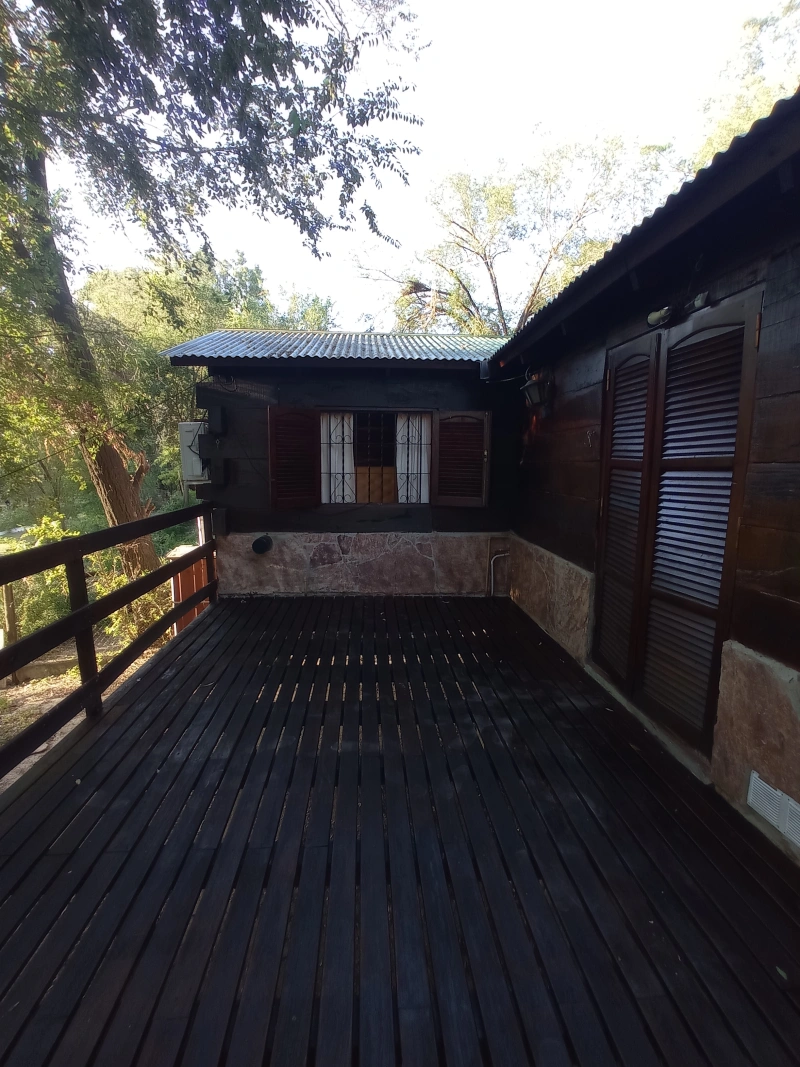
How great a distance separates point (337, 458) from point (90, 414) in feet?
16.2

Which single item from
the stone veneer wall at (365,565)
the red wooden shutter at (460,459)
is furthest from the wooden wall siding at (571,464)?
the stone veneer wall at (365,565)

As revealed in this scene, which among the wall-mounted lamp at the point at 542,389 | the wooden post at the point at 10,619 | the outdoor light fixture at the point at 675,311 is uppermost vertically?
the outdoor light fixture at the point at 675,311

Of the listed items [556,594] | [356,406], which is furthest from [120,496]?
[556,594]

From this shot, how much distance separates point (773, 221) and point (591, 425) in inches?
58.0

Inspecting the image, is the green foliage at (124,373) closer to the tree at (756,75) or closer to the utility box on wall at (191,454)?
the utility box on wall at (191,454)

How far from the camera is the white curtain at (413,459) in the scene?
4.91 meters

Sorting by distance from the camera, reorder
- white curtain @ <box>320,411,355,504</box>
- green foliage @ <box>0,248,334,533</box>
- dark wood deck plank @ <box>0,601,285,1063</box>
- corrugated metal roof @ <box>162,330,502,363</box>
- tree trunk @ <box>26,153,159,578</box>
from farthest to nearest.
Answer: green foliage @ <box>0,248,334,533</box> < tree trunk @ <box>26,153,159,578</box> < white curtain @ <box>320,411,355,504</box> < corrugated metal roof @ <box>162,330,502,363</box> < dark wood deck plank @ <box>0,601,285,1063</box>

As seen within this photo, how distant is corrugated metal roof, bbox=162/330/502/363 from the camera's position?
14.1 feet

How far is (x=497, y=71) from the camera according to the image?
21.2 feet

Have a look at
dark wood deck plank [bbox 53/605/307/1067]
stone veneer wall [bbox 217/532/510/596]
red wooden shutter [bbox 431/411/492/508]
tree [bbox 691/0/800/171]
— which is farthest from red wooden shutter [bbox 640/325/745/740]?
Answer: tree [bbox 691/0/800/171]

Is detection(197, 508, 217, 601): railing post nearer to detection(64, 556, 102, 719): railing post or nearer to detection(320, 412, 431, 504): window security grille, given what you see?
detection(320, 412, 431, 504): window security grille

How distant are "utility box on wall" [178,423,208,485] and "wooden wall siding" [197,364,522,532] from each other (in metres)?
0.17

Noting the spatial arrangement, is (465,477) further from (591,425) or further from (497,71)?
(497,71)

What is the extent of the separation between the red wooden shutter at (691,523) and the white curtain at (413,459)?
2.82 metres
